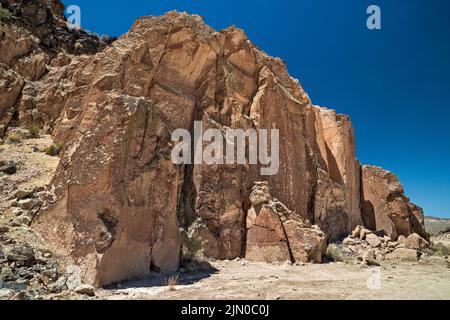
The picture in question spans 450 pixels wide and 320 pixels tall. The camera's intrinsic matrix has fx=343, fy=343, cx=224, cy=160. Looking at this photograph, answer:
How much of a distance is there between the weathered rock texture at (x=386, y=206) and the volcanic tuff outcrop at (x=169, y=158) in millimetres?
70

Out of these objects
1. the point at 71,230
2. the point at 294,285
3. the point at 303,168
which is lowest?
the point at 294,285

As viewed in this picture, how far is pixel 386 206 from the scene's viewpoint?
73.5 ft

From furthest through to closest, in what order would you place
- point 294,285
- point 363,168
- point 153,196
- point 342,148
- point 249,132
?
point 363,168 < point 342,148 < point 249,132 < point 153,196 < point 294,285

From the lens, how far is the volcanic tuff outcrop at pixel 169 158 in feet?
28.3

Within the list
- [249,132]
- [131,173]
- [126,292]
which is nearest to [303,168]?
[249,132]

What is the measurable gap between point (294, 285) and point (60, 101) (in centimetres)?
1530

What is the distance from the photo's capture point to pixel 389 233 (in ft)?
71.4

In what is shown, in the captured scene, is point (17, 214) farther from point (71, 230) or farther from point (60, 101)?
point (60, 101)

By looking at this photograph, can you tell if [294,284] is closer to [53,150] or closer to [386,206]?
[53,150]

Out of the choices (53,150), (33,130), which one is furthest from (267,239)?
(33,130)

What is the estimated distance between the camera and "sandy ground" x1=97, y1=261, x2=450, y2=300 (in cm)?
755

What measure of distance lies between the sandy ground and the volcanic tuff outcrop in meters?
1.06

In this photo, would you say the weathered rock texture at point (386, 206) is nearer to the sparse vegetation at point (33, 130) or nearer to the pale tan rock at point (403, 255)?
the pale tan rock at point (403, 255)

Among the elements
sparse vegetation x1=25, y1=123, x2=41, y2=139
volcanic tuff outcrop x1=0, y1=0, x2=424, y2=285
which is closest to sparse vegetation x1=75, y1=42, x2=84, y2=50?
volcanic tuff outcrop x1=0, y1=0, x2=424, y2=285
